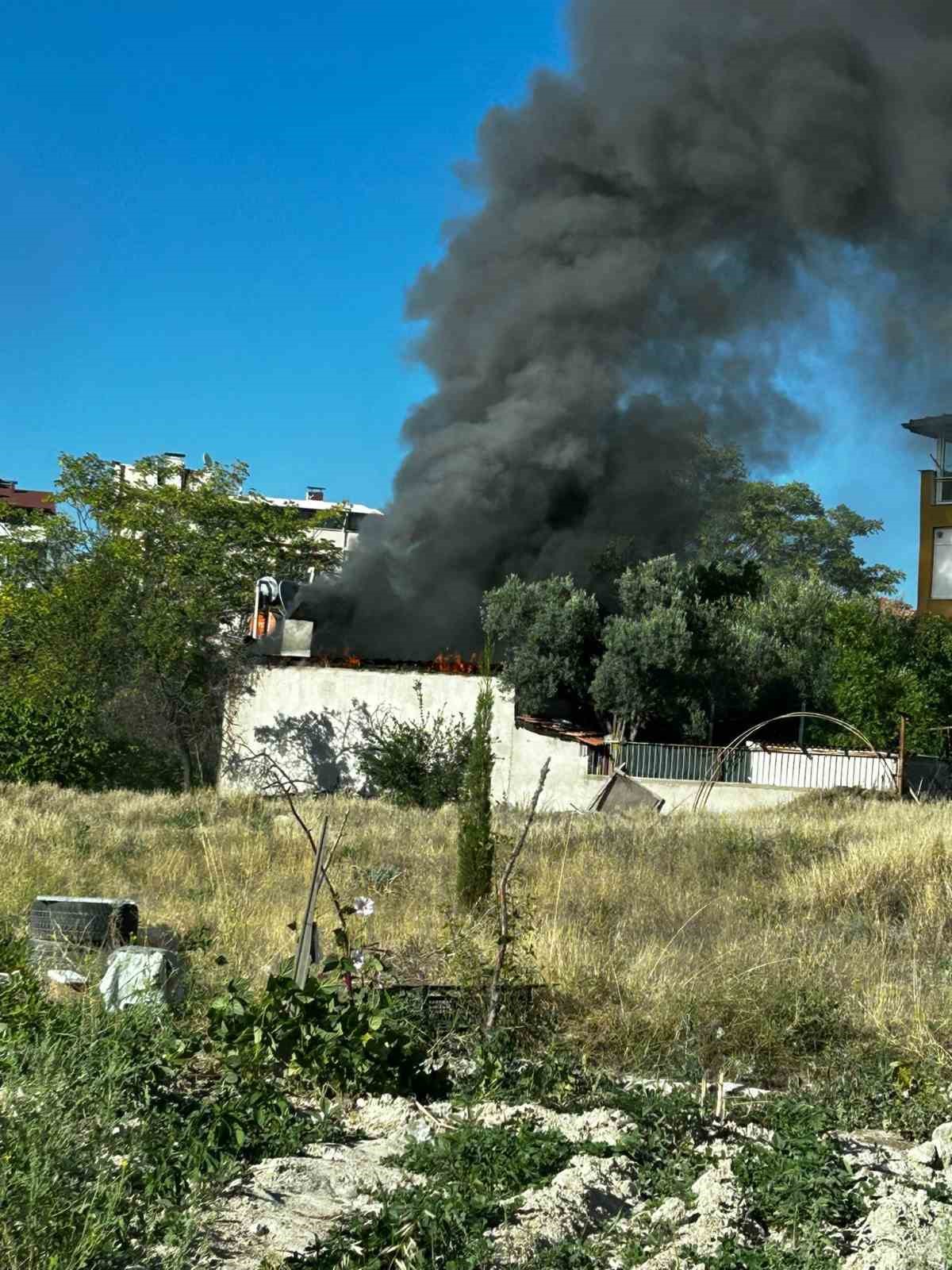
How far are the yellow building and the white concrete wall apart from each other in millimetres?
13894

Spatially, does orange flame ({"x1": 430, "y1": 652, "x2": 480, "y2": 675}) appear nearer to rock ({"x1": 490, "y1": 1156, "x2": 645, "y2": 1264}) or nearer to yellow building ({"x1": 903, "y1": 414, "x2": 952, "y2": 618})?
yellow building ({"x1": 903, "y1": 414, "x2": 952, "y2": 618})

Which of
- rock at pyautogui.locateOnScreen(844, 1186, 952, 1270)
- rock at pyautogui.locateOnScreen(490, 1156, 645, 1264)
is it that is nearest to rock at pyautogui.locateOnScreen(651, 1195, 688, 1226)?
rock at pyautogui.locateOnScreen(490, 1156, 645, 1264)

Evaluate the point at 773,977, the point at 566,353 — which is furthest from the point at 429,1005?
the point at 566,353

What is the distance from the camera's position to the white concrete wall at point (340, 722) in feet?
74.5

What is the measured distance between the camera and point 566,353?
2541 cm

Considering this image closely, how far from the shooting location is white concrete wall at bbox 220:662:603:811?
74.5 ft

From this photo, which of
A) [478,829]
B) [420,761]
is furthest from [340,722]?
[478,829]

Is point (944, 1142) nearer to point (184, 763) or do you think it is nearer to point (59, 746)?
point (59, 746)

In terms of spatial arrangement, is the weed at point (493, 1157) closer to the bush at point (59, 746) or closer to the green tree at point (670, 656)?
the bush at point (59, 746)

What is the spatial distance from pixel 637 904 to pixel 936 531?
2633cm

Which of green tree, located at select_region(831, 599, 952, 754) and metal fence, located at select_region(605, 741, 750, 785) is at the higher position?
green tree, located at select_region(831, 599, 952, 754)

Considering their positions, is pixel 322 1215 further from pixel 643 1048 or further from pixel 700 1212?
pixel 643 1048

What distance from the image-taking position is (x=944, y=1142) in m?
4.38

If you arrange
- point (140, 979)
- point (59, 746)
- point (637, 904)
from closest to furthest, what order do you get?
point (140, 979) → point (637, 904) → point (59, 746)
